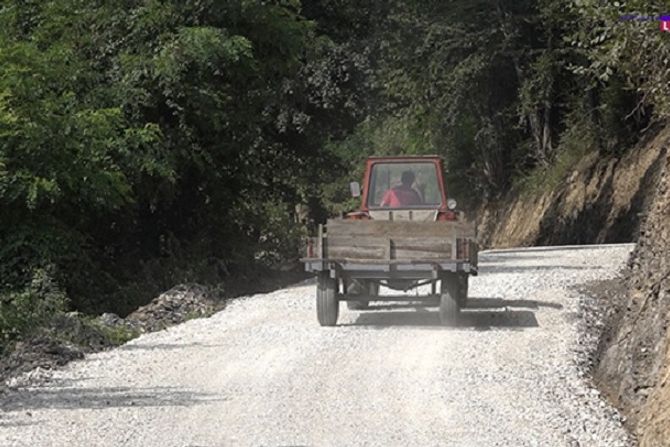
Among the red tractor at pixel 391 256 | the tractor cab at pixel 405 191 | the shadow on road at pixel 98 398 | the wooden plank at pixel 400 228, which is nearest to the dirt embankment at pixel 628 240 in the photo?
the red tractor at pixel 391 256

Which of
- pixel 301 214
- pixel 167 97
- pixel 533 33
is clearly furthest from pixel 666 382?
pixel 533 33

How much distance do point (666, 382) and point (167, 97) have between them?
18.5 meters

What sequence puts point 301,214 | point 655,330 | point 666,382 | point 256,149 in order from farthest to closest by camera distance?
point 301,214
point 256,149
point 655,330
point 666,382

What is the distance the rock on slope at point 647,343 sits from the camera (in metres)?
11.3

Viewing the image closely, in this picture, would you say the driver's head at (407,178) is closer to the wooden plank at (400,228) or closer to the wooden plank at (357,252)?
the wooden plank at (400,228)

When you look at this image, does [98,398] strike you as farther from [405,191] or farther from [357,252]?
[405,191]

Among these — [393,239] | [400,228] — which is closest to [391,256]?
[393,239]

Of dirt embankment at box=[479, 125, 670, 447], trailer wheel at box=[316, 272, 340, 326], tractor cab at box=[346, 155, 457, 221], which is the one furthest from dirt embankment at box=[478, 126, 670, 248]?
trailer wheel at box=[316, 272, 340, 326]

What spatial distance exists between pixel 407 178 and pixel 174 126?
31.4 ft

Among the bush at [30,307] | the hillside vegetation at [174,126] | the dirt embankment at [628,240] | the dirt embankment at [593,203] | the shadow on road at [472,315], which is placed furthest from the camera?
the dirt embankment at [593,203]

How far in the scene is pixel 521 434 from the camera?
1188 cm

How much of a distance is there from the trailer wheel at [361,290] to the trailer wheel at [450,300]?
1302mm

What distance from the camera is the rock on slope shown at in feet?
37.0

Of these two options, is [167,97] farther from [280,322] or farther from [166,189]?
[280,322]
